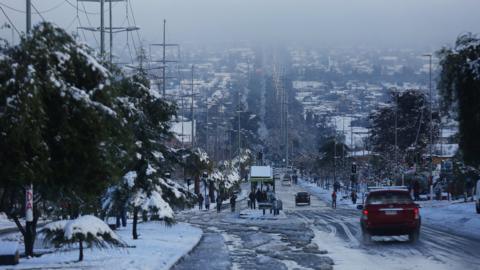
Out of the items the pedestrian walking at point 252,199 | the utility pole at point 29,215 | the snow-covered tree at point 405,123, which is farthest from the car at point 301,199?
the utility pole at point 29,215

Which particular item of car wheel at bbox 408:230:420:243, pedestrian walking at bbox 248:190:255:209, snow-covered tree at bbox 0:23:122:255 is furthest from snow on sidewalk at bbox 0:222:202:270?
pedestrian walking at bbox 248:190:255:209

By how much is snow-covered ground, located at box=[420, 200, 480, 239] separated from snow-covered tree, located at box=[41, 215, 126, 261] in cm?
1535

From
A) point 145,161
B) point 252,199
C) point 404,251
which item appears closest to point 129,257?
point 145,161

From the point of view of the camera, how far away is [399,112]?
10944cm

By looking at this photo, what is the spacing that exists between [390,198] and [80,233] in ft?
39.7

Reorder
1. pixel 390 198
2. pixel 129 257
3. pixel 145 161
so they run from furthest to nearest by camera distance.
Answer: pixel 145 161 → pixel 390 198 → pixel 129 257

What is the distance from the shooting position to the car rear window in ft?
86.8

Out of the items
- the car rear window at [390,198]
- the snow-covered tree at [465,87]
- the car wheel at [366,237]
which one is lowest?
the car wheel at [366,237]

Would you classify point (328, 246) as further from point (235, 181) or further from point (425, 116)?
point (425, 116)

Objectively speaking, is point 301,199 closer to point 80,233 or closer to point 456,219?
point 456,219

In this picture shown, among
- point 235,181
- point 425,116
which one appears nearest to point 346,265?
point 235,181

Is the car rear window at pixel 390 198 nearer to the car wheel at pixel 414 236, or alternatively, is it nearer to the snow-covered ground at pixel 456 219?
the car wheel at pixel 414 236

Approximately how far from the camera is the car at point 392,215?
26.1m

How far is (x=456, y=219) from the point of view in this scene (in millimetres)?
40500
